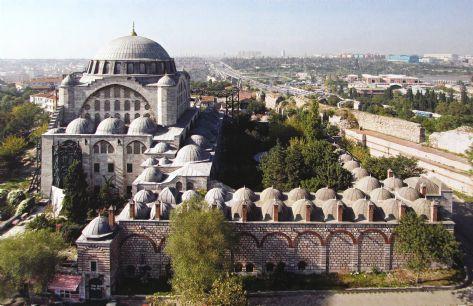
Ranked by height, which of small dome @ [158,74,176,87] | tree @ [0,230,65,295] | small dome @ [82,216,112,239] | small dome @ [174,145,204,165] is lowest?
tree @ [0,230,65,295]

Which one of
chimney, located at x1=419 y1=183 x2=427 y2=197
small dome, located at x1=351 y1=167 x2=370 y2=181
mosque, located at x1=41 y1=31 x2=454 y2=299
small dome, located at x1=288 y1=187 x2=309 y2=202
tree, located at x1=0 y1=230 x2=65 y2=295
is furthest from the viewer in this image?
small dome, located at x1=351 y1=167 x2=370 y2=181

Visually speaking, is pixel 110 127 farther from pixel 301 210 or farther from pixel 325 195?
pixel 301 210

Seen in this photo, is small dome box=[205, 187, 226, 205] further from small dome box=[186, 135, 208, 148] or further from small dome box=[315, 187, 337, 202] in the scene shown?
small dome box=[186, 135, 208, 148]

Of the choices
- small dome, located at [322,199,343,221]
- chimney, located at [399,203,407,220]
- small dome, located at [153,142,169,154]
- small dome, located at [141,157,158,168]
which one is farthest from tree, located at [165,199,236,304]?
small dome, located at [153,142,169,154]

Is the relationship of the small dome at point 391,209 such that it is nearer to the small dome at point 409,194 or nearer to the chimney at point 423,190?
the small dome at point 409,194

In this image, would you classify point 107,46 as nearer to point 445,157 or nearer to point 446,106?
point 445,157

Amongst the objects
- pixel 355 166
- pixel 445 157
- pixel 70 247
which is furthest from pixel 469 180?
pixel 70 247
